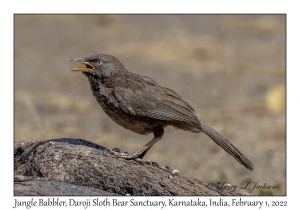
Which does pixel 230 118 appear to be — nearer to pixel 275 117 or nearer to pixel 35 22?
pixel 275 117

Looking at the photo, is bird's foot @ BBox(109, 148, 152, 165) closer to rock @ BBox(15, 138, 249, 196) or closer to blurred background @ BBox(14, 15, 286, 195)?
rock @ BBox(15, 138, 249, 196)

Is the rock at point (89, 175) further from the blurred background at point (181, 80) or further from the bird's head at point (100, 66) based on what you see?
the blurred background at point (181, 80)

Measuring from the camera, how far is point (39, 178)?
5.77 meters

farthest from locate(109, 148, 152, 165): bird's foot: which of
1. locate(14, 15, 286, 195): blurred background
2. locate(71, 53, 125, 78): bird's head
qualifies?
locate(14, 15, 286, 195): blurred background

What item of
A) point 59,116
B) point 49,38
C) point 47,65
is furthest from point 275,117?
point 49,38

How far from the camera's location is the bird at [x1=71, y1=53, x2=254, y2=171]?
644 cm

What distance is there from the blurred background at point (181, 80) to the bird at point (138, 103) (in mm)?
1822

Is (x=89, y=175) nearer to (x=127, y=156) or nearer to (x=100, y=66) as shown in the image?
(x=127, y=156)

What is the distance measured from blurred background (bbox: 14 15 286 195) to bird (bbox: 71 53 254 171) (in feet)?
5.98

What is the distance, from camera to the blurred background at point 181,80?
1072 cm

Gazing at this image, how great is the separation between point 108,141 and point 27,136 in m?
1.52

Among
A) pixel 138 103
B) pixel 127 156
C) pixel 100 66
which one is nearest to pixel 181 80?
pixel 100 66

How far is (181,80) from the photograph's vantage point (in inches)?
621

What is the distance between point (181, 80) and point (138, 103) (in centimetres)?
939
